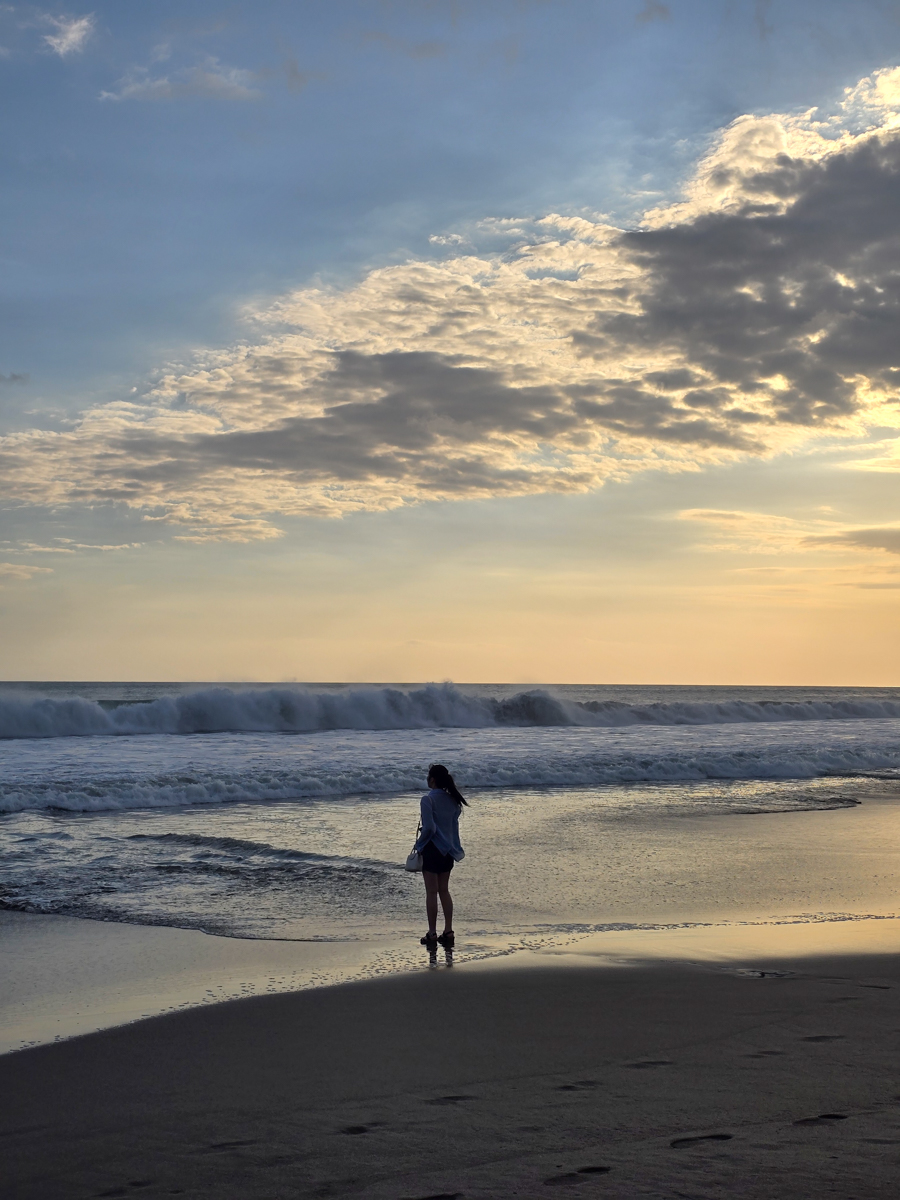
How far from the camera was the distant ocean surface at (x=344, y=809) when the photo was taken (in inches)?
367

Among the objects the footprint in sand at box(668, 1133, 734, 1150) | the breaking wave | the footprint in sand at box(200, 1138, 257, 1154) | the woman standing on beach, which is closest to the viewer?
the footprint in sand at box(668, 1133, 734, 1150)

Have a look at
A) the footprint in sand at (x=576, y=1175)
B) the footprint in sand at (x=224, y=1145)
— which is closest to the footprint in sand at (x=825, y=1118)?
the footprint in sand at (x=576, y=1175)

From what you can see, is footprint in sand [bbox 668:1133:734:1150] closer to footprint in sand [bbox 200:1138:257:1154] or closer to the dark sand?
the dark sand

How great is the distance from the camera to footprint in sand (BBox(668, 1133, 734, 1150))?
3602 mm

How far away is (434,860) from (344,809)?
27.7 feet

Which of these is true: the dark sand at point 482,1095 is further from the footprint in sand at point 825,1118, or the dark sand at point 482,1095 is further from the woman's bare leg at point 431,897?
the woman's bare leg at point 431,897

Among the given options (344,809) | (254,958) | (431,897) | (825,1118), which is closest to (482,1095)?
(825,1118)

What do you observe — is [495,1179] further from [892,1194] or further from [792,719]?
[792,719]

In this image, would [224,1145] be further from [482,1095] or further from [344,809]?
[344,809]

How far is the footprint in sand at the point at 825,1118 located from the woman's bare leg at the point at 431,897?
4249 millimetres

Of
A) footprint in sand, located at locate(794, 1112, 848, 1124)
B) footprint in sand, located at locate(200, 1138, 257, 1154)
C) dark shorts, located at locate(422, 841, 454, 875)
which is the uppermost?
dark shorts, located at locate(422, 841, 454, 875)

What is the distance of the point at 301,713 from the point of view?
4103 centimetres

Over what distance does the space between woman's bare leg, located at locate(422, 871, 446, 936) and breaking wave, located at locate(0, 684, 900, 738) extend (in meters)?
30.0

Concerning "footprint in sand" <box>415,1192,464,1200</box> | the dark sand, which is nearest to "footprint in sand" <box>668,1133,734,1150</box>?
the dark sand
